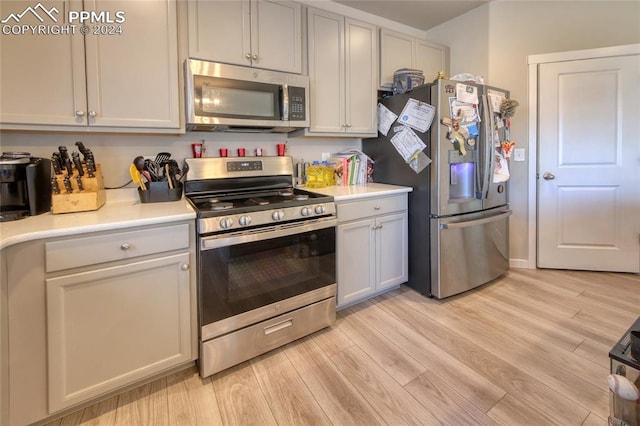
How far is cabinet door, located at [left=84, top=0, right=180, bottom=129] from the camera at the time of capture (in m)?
1.60

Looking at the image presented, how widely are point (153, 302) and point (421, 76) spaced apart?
261 cm

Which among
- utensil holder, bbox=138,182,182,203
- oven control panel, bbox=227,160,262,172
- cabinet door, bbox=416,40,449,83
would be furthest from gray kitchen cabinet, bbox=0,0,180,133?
cabinet door, bbox=416,40,449,83

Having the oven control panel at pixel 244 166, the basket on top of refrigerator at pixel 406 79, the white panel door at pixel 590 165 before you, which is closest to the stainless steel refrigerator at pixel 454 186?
the basket on top of refrigerator at pixel 406 79

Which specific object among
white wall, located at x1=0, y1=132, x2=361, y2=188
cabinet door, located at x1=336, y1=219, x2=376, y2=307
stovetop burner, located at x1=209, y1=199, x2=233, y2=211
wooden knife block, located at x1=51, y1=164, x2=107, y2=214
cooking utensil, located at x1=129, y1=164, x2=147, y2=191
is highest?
white wall, located at x1=0, y1=132, x2=361, y2=188

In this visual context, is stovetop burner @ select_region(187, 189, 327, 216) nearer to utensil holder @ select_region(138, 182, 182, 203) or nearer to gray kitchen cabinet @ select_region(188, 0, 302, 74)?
utensil holder @ select_region(138, 182, 182, 203)

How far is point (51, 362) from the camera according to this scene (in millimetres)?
1264

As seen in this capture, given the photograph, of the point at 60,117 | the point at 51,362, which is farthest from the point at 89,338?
the point at 60,117

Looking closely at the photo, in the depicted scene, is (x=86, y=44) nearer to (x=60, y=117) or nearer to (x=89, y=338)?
(x=60, y=117)

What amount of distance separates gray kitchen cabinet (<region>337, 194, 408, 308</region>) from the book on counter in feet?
1.46

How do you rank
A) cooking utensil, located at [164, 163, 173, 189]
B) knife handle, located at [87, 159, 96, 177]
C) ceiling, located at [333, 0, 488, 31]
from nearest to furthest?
knife handle, located at [87, 159, 96, 177] < cooking utensil, located at [164, 163, 173, 189] < ceiling, located at [333, 0, 488, 31]

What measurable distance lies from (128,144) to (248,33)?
3.42 feet

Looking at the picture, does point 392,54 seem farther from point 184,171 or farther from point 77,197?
point 77,197

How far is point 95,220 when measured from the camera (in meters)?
1.36

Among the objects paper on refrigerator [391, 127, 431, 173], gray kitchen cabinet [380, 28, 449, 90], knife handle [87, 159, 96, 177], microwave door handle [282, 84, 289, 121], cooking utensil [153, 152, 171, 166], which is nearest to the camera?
knife handle [87, 159, 96, 177]
